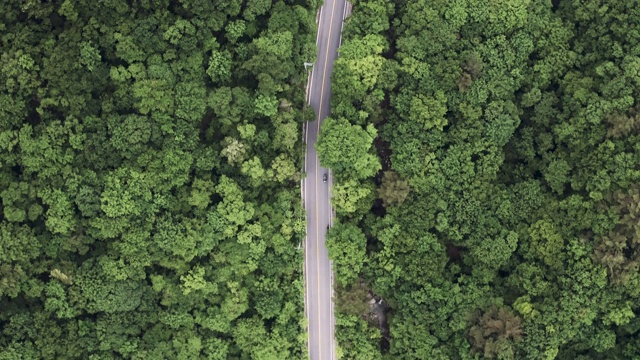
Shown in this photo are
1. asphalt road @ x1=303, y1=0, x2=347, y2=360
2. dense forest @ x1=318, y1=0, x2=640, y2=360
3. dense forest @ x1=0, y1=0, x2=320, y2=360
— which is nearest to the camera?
dense forest @ x1=0, y1=0, x2=320, y2=360

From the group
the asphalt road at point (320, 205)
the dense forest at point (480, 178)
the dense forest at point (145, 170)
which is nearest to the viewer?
the dense forest at point (145, 170)

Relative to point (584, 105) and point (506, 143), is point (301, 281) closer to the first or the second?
point (506, 143)

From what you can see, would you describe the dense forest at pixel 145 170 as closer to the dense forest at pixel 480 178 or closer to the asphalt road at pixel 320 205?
the asphalt road at pixel 320 205

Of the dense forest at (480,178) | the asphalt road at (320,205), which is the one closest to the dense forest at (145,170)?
the asphalt road at (320,205)

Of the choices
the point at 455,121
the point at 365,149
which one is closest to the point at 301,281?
the point at 365,149

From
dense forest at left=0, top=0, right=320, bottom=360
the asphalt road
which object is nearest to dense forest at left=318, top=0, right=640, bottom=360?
the asphalt road

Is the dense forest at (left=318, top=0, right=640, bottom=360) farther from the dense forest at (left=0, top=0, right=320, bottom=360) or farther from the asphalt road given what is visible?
the dense forest at (left=0, top=0, right=320, bottom=360)
